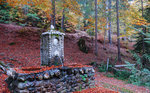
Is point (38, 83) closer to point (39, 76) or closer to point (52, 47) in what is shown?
point (39, 76)

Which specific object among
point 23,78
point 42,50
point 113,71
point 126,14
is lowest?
point 113,71

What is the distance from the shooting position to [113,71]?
10.9 m

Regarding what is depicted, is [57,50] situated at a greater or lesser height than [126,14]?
lesser

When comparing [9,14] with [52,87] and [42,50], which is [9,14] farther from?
[52,87]

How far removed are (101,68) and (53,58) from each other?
607cm

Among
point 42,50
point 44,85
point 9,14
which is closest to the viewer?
point 44,85

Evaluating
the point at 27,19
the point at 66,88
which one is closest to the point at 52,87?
the point at 66,88

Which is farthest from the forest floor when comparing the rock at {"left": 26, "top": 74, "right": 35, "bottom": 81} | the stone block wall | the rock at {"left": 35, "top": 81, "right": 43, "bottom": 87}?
the rock at {"left": 35, "top": 81, "right": 43, "bottom": 87}

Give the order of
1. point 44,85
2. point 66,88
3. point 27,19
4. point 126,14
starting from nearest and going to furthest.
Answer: point 44,85
point 66,88
point 126,14
point 27,19

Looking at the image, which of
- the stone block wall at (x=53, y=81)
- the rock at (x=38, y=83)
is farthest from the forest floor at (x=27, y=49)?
the rock at (x=38, y=83)

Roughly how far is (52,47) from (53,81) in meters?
2.65

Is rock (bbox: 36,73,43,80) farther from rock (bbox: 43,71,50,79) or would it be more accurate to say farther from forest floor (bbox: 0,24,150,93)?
forest floor (bbox: 0,24,150,93)

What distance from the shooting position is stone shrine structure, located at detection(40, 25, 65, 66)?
6.75 metres

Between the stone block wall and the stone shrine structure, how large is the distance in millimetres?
1853
